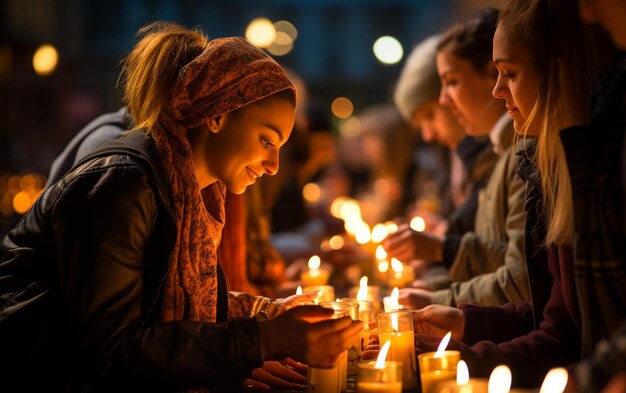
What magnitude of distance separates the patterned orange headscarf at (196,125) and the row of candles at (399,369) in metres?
0.43

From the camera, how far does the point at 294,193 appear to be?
6469 mm

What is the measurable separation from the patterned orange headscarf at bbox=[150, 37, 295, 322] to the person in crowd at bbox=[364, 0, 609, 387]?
76cm

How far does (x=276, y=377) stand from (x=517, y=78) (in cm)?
129

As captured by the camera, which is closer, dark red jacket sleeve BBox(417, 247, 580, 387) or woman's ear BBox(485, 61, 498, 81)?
Result: dark red jacket sleeve BBox(417, 247, 580, 387)

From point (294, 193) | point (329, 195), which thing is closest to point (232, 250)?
A: point (294, 193)

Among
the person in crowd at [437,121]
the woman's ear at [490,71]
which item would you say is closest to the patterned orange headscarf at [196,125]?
the woman's ear at [490,71]

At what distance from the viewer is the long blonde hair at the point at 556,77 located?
2352mm

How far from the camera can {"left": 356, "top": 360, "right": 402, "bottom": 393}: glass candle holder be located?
215 cm

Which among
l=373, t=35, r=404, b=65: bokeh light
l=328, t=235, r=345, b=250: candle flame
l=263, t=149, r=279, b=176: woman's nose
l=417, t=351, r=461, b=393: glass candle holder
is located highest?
l=373, t=35, r=404, b=65: bokeh light

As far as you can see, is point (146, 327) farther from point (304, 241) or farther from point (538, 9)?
point (304, 241)

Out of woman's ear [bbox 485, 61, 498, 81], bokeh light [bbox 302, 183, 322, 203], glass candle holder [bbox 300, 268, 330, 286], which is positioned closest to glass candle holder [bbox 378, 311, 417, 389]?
glass candle holder [bbox 300, 268, 330, 286]

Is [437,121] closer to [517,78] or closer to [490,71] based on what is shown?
[490,71]

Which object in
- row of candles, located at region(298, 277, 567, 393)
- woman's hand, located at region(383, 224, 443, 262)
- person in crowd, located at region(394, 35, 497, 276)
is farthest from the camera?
person in crowd, located at region(394, 35, 497, 276)

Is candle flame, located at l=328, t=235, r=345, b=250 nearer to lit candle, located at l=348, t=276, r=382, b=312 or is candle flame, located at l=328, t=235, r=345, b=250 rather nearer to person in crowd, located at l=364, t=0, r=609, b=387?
lit candle, located at l=348, t=276, r=382, b=312
